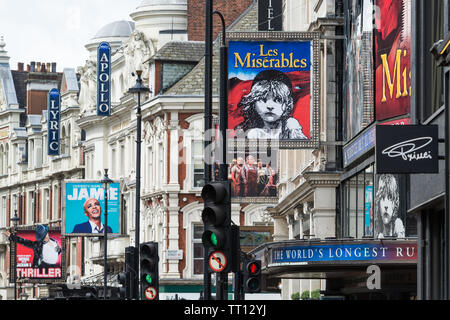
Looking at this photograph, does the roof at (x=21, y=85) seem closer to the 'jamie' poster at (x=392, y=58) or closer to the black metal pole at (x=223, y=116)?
the 'jamie' poster at (x=392, y=58)

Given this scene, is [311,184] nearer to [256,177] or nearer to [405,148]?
[256,177]

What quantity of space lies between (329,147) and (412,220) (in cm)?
838

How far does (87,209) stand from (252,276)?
47.0 meters

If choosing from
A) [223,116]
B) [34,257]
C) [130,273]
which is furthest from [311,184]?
[34,257]

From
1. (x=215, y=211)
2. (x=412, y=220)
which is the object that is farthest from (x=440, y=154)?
(x=412, y=220)

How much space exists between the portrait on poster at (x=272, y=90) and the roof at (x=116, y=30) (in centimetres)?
4426

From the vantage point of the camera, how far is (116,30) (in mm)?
81250

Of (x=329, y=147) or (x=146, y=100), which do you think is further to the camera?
(x=146, y=100)

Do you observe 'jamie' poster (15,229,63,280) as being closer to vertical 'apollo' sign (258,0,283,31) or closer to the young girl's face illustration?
vertical 'apollo' sign (258,0,283,31)

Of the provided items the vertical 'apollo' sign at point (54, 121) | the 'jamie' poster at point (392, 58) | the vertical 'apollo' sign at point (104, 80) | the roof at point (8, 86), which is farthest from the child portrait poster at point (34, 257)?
the 'jamie' poster at point (392, 58)

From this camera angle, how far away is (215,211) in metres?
19.6

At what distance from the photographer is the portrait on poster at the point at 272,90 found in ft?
121

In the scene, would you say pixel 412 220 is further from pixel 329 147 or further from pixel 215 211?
pixel 215 211
